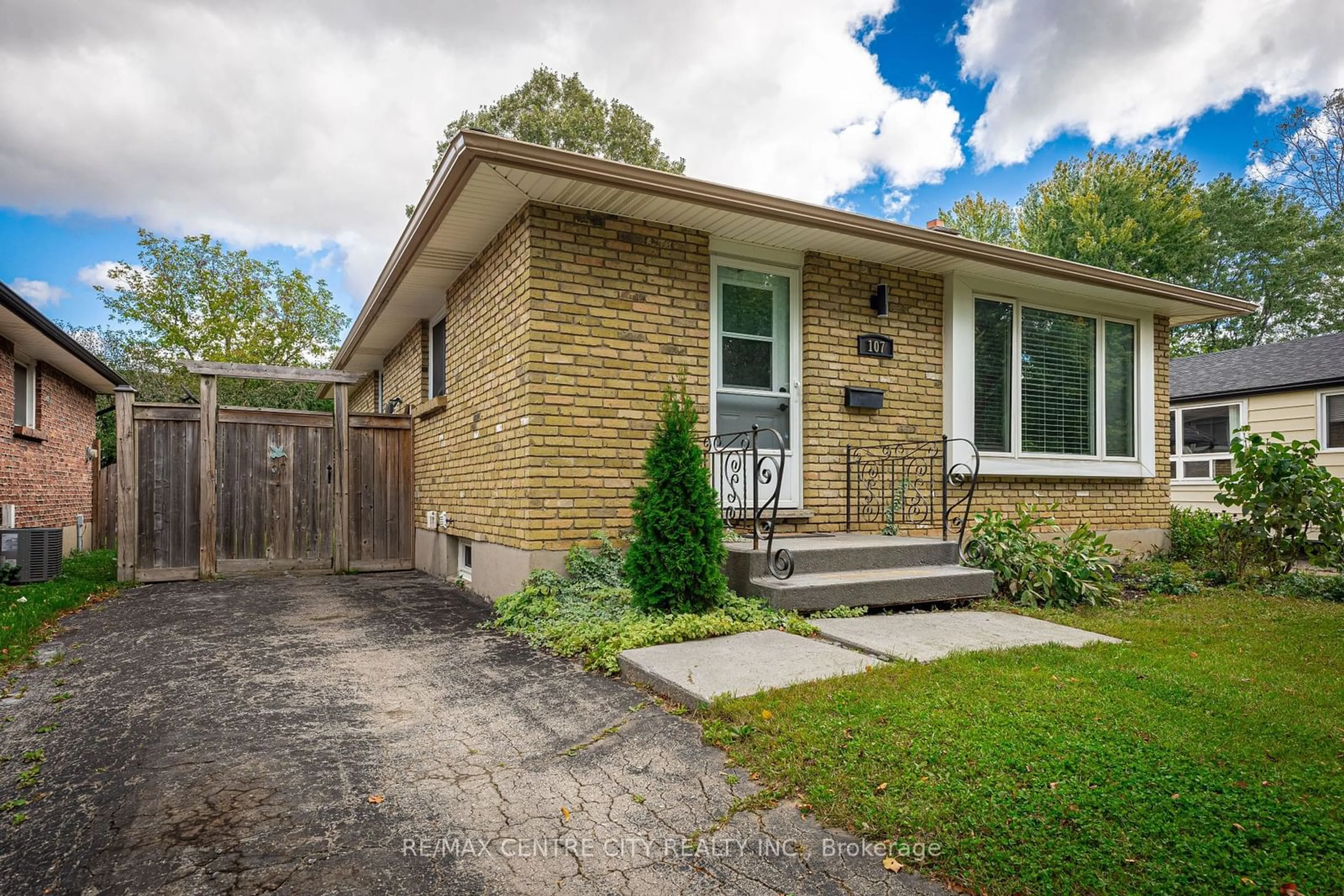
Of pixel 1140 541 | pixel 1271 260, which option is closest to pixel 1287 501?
pixel 1140 541

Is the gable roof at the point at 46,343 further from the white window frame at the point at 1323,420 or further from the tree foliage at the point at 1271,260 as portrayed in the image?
the tree foliage at the point at 1271,260

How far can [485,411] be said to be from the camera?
612 centimetres

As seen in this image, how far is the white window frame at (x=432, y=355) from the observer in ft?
26.0

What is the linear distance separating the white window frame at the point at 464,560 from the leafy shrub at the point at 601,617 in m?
1.73

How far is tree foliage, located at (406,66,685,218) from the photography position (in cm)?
2047

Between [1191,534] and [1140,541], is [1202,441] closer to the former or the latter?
[1191,534]

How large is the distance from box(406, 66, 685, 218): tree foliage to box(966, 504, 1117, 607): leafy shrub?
1751cm

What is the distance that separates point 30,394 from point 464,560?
842 cm

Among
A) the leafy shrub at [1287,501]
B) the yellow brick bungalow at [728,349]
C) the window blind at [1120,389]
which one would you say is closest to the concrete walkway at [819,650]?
the yellow brick bungalow at [728,349]

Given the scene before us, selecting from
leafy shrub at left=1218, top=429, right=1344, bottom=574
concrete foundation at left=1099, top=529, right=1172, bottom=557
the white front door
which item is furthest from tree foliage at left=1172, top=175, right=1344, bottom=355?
the white front door

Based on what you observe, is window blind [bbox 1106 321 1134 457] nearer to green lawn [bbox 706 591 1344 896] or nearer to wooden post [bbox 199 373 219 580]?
green lawn [bbox 706 591 1344 896]

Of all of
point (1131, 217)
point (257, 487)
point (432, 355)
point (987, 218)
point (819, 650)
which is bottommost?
point (819, 650)

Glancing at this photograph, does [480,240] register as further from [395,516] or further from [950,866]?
[950,866]

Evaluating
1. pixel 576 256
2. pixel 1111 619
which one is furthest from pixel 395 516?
pixel 1111 619
